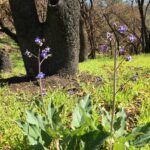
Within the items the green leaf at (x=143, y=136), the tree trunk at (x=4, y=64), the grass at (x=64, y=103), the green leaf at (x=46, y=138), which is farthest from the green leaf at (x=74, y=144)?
the tree trunk at (x=4, y=64)

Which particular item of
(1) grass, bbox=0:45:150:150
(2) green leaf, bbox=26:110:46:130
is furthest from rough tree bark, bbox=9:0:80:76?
(2) green leaf, bbox=26:110:46:130

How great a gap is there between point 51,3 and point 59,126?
19.6 ft

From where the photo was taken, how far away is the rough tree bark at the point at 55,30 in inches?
364

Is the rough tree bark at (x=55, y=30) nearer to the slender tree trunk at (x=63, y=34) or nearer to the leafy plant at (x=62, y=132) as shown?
the slender tree trunk at (x=63, y=34)

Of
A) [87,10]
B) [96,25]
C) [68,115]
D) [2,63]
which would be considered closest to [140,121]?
[68,115]

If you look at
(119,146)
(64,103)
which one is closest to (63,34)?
(64,103)

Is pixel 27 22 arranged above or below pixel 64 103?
above

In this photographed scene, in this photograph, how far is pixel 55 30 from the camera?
933 centimetres

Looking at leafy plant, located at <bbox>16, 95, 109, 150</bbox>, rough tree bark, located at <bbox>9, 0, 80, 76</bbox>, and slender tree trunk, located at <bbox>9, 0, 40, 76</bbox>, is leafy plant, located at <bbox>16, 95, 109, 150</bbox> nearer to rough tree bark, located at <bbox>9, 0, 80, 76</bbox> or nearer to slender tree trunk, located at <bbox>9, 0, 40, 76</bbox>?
rough tree bark, located at <bbox>9, 0, 80, 76</bbox>

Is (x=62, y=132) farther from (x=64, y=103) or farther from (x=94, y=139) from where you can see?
(x=64, y=103)

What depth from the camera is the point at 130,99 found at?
20.6 ft

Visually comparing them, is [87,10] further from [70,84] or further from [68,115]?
[68,115]

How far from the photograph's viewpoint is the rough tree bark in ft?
30.3

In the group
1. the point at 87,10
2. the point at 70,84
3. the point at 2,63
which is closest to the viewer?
the point at 70,84
